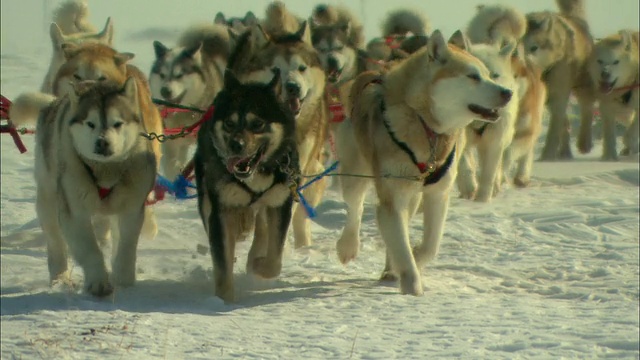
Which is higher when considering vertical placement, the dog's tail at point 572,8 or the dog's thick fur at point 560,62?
the dog's tail at point 572,8

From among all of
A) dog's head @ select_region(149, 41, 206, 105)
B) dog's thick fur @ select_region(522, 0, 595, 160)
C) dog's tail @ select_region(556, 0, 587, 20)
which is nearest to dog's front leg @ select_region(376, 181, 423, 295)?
dog's head @ select_region(149, 41, 206, 105)

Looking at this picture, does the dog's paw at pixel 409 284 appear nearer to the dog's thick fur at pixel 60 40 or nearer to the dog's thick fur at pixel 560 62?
the dog's thick fur at pixel 60 40

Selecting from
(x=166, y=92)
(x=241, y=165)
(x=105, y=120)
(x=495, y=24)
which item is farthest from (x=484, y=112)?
(x=495, y=24)

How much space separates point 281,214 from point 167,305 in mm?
627

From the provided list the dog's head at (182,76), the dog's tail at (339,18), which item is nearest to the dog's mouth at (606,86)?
the dog's tail at (339,18)

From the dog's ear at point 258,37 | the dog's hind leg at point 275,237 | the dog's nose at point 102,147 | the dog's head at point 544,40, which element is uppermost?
the dog's head at point 544,40

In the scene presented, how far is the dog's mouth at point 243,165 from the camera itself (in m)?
5.13

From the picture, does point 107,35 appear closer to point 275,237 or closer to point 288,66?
point 288,66

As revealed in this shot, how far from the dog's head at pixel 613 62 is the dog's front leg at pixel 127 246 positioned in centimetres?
618

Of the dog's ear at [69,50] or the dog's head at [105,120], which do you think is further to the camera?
the dog's ear at [69,50]

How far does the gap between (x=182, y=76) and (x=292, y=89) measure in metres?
2.46

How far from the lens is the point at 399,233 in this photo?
214 inches

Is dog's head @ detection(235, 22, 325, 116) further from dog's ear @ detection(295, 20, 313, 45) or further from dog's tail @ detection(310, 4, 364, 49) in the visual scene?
dog's tail @ detection(310, 4, 364, 49)

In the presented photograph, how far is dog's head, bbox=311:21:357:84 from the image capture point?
8.03m
